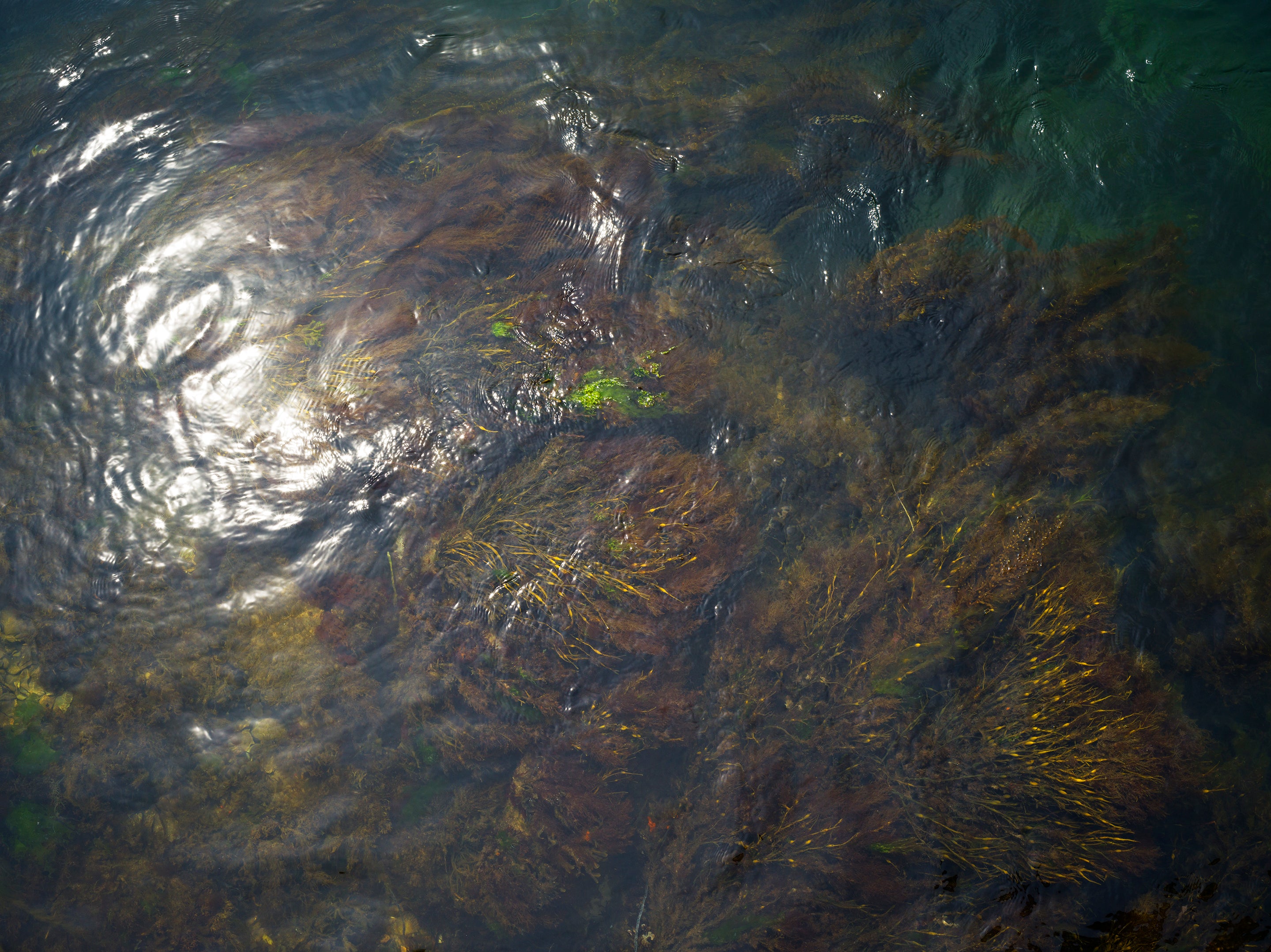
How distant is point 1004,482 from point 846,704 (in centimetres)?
129

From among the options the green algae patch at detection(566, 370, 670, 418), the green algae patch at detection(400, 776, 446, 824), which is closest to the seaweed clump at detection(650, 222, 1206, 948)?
the green algae patch at detection(566, 370, 670, 418)

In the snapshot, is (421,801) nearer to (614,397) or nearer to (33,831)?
(33,831)

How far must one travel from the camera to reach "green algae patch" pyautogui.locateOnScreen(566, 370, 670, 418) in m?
3.87

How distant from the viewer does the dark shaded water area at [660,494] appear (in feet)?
10.5

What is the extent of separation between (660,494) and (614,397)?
23.3 inches

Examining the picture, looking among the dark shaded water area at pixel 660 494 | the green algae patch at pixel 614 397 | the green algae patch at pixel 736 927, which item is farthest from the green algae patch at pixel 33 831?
the green algae patch at pixel 614 397

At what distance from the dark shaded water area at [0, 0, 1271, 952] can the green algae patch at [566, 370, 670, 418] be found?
0.07 ft

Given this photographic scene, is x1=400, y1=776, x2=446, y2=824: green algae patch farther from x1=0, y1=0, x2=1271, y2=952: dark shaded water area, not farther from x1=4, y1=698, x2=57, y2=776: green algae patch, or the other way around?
x1=4, y1=698, x2=57, y2=776: green algae patch

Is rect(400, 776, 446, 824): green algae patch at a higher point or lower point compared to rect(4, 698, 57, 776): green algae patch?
lower

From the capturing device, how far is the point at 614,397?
3.90m

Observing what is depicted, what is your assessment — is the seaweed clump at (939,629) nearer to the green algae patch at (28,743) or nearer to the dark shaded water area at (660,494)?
the dark shaded water area at (660,494)

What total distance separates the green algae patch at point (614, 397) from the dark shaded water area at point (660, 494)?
21mm

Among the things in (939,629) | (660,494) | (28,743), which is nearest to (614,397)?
(660,494)

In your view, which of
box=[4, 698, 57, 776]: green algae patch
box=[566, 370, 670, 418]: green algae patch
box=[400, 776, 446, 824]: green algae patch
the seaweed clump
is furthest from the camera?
box=[566, 370, 670, 418]: green algae patch
